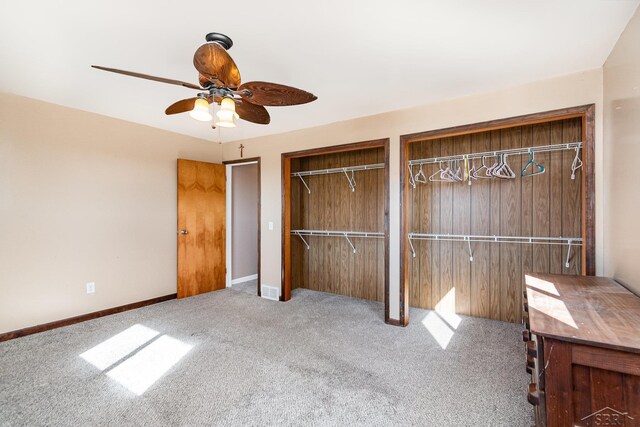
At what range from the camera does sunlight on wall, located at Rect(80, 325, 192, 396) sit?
2262 millimetres

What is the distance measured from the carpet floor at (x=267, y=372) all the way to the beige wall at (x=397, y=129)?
0.83 metres

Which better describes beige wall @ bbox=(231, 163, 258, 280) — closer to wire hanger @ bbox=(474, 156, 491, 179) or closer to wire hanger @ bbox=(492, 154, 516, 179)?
wire hanger @ bbox=(474, 156, 491, 179)

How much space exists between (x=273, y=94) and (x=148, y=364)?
2379mm

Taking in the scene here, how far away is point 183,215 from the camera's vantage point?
14.5 ft

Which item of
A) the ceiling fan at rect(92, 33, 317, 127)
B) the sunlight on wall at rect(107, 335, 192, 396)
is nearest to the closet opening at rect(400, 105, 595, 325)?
Result: the ceiling fan at rect(92, 33, 317, 127)

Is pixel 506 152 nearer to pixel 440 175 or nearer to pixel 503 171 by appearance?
pixel 503 171

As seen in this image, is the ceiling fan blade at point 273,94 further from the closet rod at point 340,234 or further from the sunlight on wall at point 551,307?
the closet rod at point 340,234

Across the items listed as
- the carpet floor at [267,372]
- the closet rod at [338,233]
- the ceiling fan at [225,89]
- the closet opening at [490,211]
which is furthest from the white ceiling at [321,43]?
the carpet floor at [267,372]

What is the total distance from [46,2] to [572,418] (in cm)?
325

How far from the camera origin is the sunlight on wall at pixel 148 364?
7.25 feet

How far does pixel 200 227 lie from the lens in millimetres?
4633

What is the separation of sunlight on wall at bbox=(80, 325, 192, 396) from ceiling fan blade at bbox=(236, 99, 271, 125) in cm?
214

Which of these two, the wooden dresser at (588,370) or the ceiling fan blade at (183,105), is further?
the ceiling fan blade at (183,105)

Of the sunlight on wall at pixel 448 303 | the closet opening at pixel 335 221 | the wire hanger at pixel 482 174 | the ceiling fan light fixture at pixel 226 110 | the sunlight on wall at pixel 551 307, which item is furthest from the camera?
the closet opening at pixel 335 221
